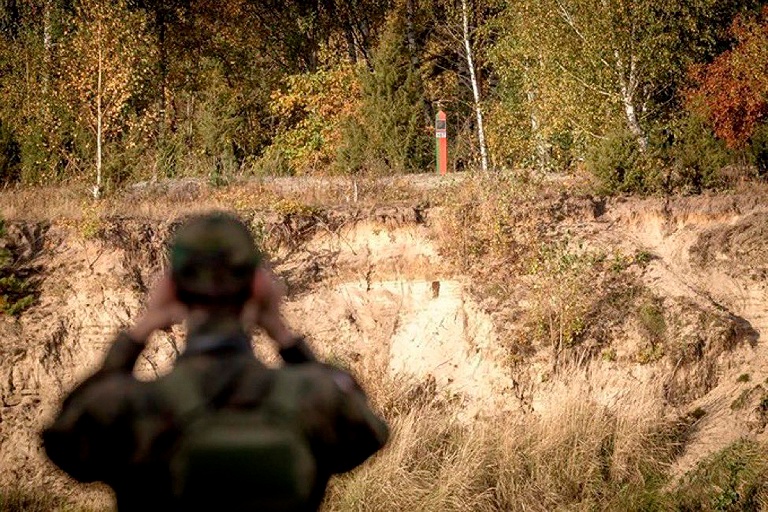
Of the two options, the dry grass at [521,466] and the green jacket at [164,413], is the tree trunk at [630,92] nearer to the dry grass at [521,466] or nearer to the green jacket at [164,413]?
the dry grass at [521,466]

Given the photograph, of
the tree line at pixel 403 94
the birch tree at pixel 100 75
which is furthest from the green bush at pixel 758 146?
the birch tree at pixel 100 75

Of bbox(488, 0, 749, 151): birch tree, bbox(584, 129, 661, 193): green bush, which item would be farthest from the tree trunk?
bbox(584, 129, 661, 193): green bush

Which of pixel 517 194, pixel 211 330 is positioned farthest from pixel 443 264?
pixel 211 330

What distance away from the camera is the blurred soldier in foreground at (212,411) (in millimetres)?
2141

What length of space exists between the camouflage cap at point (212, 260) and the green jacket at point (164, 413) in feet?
0.38

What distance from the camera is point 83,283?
614 inches

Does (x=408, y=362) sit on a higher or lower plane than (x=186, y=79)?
lower

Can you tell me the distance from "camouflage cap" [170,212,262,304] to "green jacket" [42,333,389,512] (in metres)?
0.11

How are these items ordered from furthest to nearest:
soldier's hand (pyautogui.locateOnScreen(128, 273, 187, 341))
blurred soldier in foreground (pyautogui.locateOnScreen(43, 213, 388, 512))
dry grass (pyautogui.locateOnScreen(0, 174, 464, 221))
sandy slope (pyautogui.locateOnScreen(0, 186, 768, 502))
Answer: dry grass (pyautogui.locateOnScreen(0, 174, 464, 221))
sandy slope (pyautogui.locateOnScreen(0, 186, 768, 502))
soldier's hand (pyautogui.locateOnScreen(128, 273, 187, 341))
blurred soldier in foreground (pyautogui.locateOnScreen(43, 213, 388, 512))

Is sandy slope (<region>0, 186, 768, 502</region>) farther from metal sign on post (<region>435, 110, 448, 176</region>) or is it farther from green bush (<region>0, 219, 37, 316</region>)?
metal sign on post (<region>435, 110, 448, 176</region>)

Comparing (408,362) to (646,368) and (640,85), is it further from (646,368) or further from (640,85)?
(640,85)

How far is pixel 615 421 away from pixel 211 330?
8.60 metres

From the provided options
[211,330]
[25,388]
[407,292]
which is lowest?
[25,388]

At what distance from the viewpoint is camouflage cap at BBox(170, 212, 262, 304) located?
221 cm
